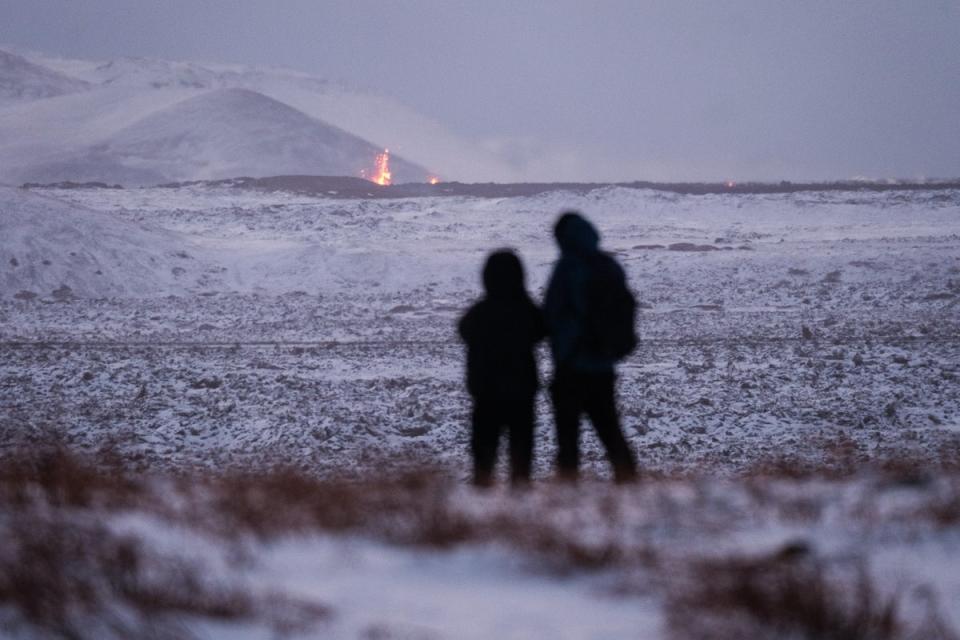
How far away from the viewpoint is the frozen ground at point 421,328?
451 inches

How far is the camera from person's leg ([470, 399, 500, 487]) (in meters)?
6.09

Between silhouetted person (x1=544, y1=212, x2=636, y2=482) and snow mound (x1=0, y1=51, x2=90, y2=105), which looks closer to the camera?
silhouetted person (x1=544, y1=212, x2=636, y2=482)

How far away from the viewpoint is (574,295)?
18.6 ft

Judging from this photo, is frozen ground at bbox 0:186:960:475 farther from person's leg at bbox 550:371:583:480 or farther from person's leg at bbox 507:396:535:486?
person's leg at bbox 550:371:583:480

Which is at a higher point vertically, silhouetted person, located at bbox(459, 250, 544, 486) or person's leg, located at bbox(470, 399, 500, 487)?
silhouetted person, located at bbox(459, 250, 544, 486)

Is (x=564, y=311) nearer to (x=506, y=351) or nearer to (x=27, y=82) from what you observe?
(x=506, y=351)

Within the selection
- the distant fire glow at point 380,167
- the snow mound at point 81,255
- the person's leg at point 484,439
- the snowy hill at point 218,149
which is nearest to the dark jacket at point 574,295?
the person's leg at point 484,439

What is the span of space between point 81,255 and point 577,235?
25350 mm

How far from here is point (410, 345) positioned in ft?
57.1

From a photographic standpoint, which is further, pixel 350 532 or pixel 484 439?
pixel 484 439

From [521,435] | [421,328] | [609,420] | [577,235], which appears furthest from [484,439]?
[421,328]

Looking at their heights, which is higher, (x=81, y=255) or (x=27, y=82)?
(x=27, y=82)

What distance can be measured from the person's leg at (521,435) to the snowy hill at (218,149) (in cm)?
7387

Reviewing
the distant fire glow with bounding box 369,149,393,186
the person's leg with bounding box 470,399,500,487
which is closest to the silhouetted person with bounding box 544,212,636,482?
the person's leg with bounding box 470,399,500,487
